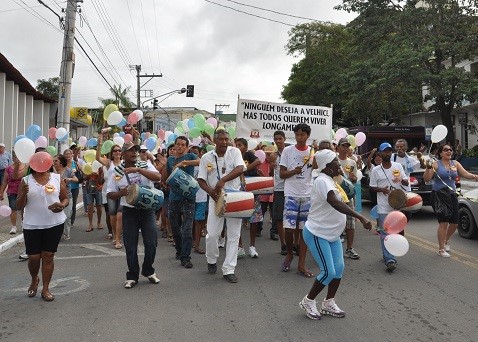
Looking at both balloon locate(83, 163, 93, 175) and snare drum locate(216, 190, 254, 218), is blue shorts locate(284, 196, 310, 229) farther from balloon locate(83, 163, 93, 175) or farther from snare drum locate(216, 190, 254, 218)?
balloon locate(83, 163, 93, 175)

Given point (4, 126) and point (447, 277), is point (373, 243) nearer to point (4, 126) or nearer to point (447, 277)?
point (447, 277)

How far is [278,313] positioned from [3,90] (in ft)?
60.0

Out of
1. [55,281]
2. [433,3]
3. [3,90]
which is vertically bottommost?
[55,281]

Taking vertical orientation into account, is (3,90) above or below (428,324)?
above

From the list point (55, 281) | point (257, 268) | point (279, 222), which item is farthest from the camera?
point (279, 222)

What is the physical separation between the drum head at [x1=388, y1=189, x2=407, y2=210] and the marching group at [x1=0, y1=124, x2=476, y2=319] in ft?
1.35

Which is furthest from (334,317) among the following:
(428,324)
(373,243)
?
(373,243)

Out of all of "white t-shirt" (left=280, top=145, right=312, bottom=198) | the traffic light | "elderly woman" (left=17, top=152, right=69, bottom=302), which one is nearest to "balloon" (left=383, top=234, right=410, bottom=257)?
"white t-shirt" (left=280, top=145, right=312, bottom=198)

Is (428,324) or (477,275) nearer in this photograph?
(428,324)

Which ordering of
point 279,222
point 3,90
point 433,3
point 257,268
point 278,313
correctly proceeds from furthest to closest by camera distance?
point 433,3, point 3,90, point 279,222, point 257,268, point 278,313

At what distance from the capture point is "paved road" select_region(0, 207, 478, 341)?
4207 millimetres

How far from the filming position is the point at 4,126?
20609 mm

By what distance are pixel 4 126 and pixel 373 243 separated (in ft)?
57.3

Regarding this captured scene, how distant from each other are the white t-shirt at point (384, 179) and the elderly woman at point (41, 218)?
415 cm
